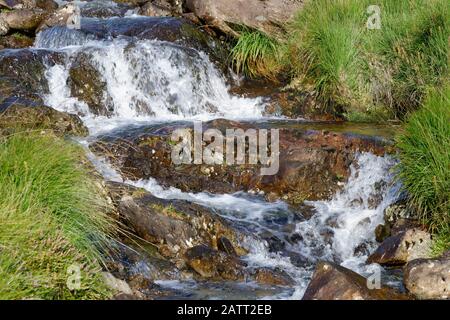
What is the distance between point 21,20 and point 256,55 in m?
4.71

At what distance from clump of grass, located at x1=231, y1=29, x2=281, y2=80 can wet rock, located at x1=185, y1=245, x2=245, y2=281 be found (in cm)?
637

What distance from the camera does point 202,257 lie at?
7.30m

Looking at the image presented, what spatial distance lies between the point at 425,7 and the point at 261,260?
5.74 metres

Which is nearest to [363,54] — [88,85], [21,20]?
[88,85]

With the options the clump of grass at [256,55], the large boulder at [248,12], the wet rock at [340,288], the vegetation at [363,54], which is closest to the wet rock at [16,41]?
the large boulder at [248,12]

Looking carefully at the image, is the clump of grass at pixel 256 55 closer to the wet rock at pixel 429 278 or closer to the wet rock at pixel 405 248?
the wet rock at pixel 405 248

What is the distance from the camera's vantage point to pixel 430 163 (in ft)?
24.8

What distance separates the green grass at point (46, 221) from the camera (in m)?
5.33

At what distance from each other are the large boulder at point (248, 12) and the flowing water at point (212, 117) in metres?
0.92

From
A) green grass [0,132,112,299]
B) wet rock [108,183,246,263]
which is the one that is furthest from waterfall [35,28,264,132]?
green grass [0,132,112,299]

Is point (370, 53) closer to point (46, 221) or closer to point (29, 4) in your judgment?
point (46, 221)

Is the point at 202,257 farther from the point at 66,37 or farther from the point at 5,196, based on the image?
the point at 66,37

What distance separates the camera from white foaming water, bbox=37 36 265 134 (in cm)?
1256
